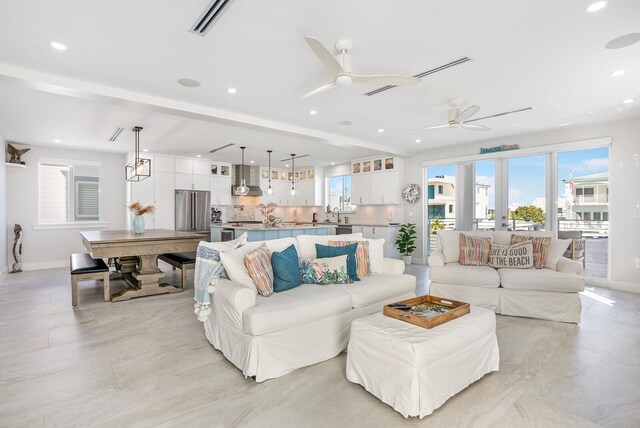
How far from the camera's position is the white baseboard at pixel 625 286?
4.94 m

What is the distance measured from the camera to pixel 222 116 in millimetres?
4570

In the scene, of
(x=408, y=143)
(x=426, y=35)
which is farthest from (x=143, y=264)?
(x=408, y=143)

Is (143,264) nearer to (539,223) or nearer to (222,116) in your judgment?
(222,116)

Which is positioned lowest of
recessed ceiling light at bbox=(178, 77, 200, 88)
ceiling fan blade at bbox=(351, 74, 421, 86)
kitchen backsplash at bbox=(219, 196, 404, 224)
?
kitchen backsplash at bbox=(219, 196, 404, 224)

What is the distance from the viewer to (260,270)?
281cm

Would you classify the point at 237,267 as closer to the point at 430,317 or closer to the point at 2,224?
the point at 430,317

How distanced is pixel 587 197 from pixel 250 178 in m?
7.64

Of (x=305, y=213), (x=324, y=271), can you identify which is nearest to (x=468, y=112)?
(x=324, y=271)

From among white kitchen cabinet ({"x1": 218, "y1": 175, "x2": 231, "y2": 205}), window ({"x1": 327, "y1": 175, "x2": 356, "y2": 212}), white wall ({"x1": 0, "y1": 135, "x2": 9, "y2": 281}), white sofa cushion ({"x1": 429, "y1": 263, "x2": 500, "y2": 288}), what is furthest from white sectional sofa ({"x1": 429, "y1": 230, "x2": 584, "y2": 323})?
white wall ({"x1": 0, "y1": 135, "x2": 9, "y2": 281})

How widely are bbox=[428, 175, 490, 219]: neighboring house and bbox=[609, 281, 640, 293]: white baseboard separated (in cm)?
229

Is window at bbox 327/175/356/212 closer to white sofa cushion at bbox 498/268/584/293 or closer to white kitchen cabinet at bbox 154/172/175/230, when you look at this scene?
white kitchen cabinet at bbox 154/172/175/230

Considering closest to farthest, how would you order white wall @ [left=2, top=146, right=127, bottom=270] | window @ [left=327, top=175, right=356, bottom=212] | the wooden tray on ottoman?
the wooden tray on ottoman
white wall @ [left=2, top=146, right=127, bottom=270]
window @ [left=327, top=175, right=356, bottom=212]

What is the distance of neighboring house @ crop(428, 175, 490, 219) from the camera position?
6832 mm

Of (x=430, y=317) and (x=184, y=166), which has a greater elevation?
(x=184, y=166)
